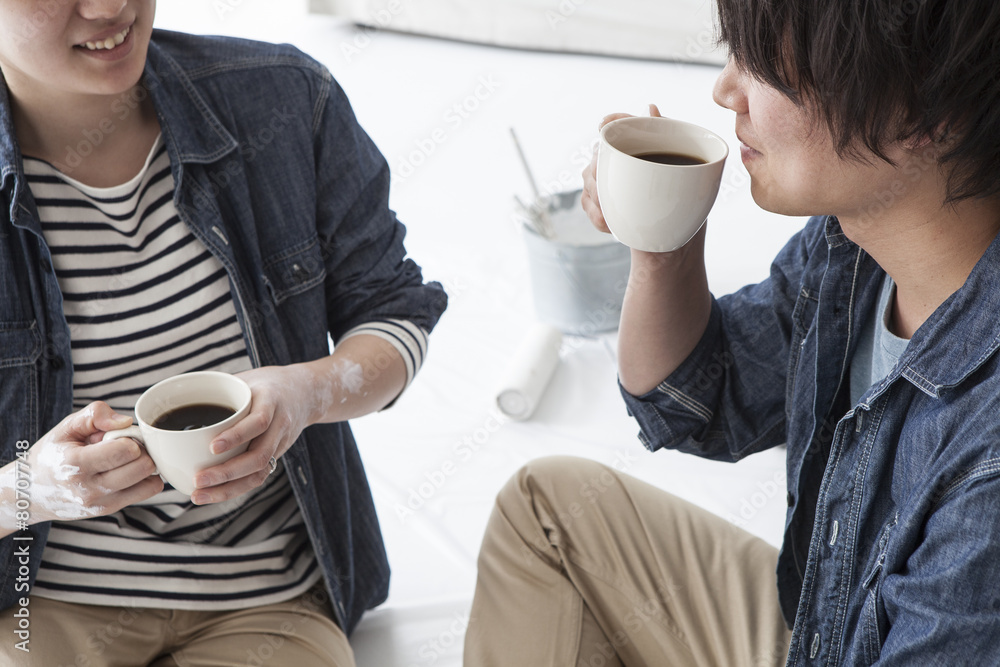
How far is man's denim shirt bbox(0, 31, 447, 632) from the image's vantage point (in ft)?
3.33

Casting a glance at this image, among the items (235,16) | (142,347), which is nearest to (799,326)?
(142,347)

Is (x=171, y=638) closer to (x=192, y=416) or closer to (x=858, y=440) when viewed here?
(x=192, y=416)

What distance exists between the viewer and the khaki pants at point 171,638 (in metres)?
1.04

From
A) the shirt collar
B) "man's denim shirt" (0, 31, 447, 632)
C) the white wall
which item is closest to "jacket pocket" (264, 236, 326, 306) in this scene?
"man's denim shirt" (0, 31, 447, 632)

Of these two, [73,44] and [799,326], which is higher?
[73,44]

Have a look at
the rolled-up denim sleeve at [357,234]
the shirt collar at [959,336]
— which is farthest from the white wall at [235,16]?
the shirt collar at [959,336]

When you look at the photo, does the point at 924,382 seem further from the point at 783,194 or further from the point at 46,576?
the point at 46,576

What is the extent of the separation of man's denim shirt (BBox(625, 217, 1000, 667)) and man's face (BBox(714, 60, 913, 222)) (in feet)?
0.37

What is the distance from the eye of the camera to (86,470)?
2.87 feet

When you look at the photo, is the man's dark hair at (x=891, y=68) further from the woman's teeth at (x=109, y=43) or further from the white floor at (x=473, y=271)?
the white floor at (x=473, y=271)

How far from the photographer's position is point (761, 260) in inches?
92.5

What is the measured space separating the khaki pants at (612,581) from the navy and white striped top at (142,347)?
0.29 metres

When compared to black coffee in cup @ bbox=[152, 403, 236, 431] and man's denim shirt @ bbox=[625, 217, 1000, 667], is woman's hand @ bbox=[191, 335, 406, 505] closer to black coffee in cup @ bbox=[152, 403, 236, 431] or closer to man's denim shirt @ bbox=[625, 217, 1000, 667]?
black coffee in cup @ bbox=[152, 403, 236, 431]

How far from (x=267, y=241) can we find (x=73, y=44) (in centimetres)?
→ 30
